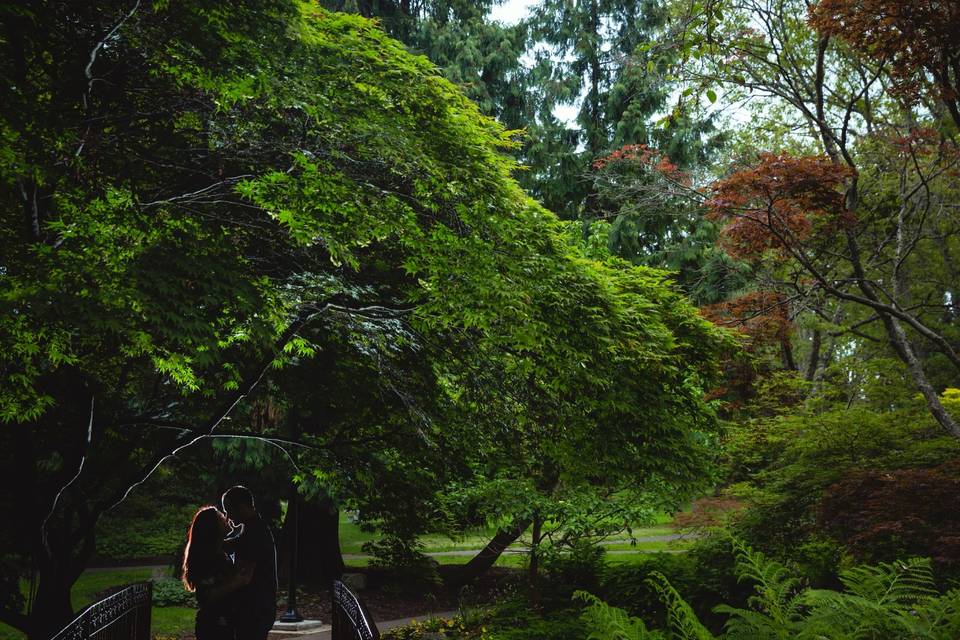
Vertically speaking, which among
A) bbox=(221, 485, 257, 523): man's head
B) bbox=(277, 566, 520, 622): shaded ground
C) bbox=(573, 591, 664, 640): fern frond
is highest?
bbox=(221, 485, 257, 523): man's head

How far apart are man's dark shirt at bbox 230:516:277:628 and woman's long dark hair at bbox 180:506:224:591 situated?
17cm

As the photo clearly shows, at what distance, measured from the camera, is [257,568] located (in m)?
5.45

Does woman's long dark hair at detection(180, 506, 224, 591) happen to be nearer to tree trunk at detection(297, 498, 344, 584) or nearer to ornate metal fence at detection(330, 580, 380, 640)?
ornate metal fence at detection(330, 580, 380, 640)

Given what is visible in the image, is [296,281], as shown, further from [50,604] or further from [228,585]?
[228,585]

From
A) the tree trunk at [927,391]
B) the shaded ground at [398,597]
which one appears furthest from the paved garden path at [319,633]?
the tree trunk at [927,391]

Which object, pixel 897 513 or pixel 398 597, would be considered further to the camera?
pixel 398 597

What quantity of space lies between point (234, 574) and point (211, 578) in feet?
0.67

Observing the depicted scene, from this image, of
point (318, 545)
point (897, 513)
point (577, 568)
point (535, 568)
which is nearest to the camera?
point (577, 568)

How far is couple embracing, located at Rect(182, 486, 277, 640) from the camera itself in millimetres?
5398

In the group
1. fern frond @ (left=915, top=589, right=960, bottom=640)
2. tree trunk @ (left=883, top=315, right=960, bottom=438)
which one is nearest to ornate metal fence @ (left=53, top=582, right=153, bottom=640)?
fern frond @ (left=915, top=589, right=960, bottom=640)

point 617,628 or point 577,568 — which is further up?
point 617,628

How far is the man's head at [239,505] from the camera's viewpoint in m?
5.43

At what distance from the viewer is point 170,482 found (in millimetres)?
21016

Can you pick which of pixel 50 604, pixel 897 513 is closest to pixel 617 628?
pixel 897 513
